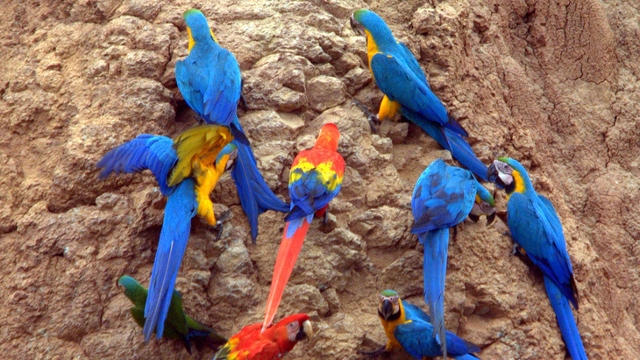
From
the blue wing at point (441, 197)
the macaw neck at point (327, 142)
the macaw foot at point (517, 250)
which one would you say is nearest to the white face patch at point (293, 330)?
the blue wing at point (441, 197)

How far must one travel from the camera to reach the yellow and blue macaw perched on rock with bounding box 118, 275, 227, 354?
11.1 ft

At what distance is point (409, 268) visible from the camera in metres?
3.77

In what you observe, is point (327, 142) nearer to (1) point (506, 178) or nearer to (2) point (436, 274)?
(2) point (436, 274)

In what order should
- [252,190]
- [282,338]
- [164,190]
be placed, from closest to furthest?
[282,338], [164,190], [252,190]

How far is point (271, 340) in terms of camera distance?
3.31 m

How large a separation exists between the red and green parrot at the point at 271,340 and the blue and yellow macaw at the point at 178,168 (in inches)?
15.6

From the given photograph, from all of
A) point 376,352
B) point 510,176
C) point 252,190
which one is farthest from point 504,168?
point 252,190

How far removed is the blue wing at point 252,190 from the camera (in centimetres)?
363

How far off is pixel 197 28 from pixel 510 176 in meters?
1.68

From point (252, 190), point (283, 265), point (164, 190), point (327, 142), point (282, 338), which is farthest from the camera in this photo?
point (327, 142)

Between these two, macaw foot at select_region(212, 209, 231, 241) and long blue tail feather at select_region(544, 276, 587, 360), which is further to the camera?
long blue tail feather at select_region(544, 276, 587, 360)

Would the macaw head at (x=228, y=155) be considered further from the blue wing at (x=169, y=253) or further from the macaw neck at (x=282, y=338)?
the macaw neck at (x=282, y=338)

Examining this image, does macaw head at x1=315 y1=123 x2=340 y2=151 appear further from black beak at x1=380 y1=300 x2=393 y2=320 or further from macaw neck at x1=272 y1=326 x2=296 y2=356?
macaw neck at x1=272 y1=326 x2=296 y2=356

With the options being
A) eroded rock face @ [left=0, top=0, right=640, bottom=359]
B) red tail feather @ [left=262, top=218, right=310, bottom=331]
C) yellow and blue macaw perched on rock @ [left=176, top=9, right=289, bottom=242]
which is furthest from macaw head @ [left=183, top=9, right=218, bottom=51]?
red tail feather @ [left=262, top=218, right=310, bottom=331]
